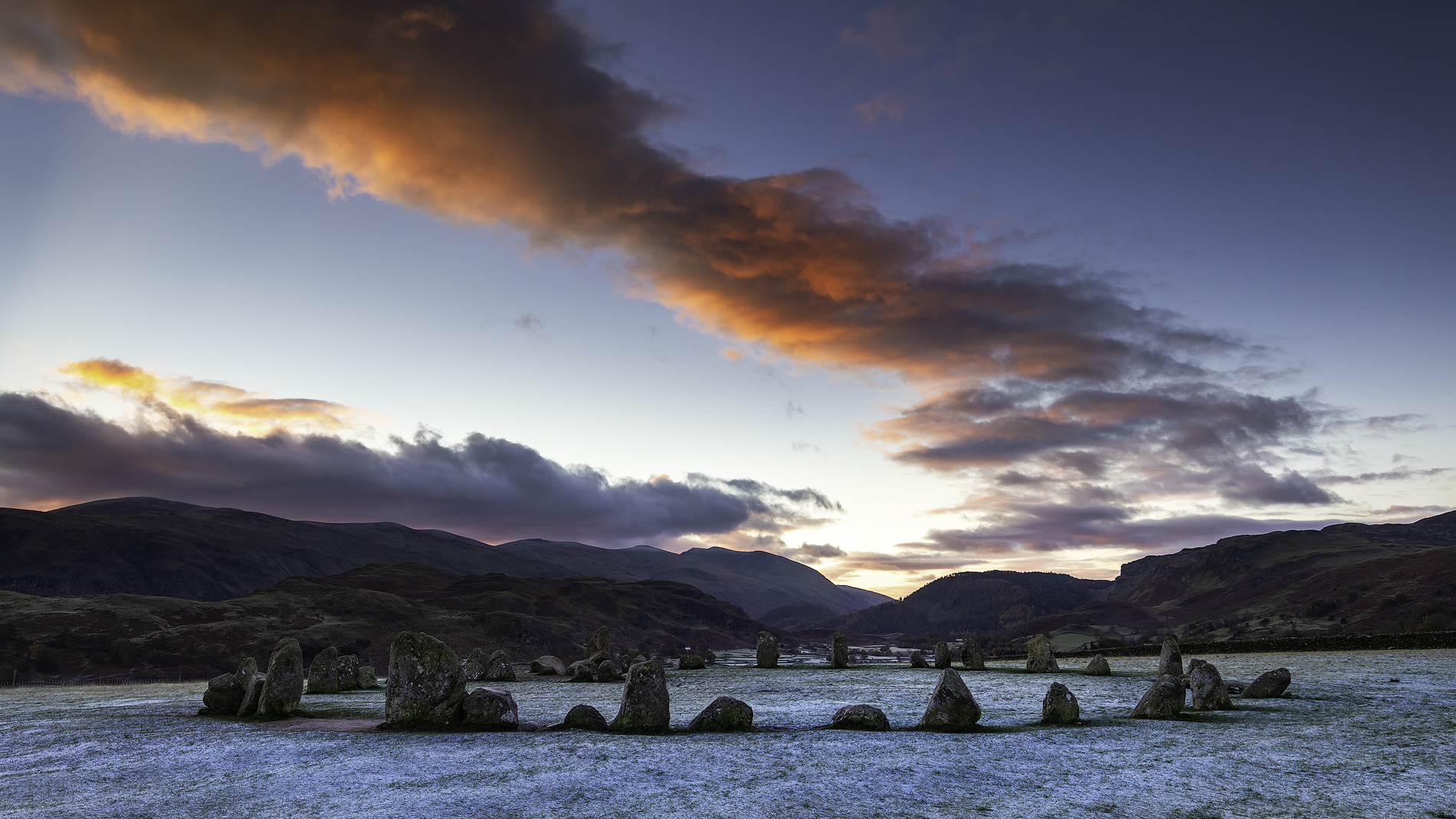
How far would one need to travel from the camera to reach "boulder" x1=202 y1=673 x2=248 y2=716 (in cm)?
2658

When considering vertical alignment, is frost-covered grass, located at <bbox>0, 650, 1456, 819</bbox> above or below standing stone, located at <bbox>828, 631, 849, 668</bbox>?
above

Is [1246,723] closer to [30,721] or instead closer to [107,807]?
[107,807]

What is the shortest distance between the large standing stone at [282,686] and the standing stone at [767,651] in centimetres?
2796

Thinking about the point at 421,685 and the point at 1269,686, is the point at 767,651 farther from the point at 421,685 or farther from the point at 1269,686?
the point at 421,685

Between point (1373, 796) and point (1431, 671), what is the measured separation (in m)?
22.4

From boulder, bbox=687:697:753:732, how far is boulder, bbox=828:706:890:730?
8.98ft

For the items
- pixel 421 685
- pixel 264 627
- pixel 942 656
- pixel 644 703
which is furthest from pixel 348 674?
pixel 264 627

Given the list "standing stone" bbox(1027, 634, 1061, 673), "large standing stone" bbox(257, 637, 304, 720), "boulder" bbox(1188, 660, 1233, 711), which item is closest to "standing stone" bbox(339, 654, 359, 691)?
"large standing stone" bbox(257, 637, 304, 720)

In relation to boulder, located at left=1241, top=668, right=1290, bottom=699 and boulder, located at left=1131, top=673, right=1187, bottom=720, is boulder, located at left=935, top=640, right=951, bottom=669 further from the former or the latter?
boulder, located at left=1131, top=673, right=1187, bottom=720

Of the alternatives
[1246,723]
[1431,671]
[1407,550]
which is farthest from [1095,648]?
[1407,550]

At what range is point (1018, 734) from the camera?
67.4 feet

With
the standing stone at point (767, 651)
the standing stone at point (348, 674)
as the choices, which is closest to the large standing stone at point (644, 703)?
the standing stone at point (348, 674)

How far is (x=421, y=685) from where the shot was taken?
23.0m

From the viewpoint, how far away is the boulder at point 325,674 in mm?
35375
